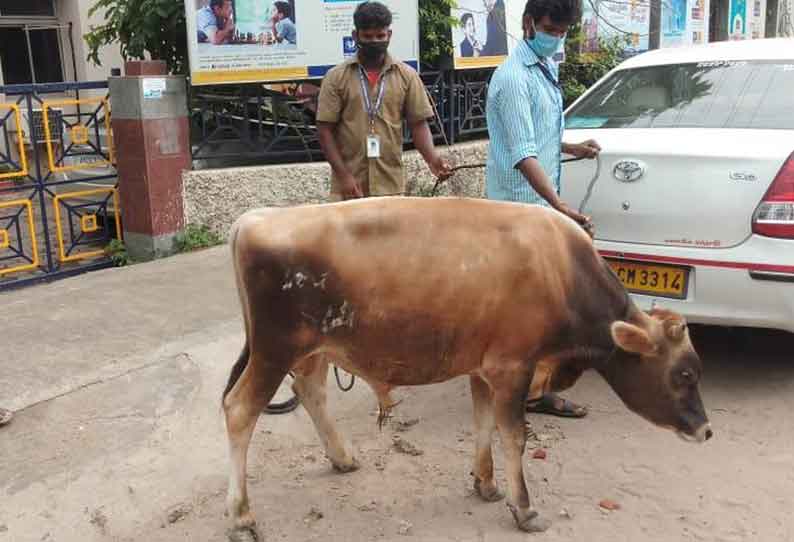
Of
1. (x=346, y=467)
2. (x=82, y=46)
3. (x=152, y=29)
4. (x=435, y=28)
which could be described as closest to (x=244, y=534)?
(x=346, y=467)

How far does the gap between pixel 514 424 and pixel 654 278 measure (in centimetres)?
147

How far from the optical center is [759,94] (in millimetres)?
4328

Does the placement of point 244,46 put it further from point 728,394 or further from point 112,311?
point 728,394

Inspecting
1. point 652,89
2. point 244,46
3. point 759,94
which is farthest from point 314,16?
point 759,94

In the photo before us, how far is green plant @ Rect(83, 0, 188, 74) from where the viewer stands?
6598 millimetres

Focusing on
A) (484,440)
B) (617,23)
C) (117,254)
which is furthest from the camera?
(617,23)

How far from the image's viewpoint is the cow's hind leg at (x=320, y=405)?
3.30m

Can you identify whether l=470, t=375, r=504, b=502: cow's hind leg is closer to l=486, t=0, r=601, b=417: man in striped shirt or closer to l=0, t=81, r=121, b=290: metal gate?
l=486, t=0, r=601, b=417: man in striped shirt

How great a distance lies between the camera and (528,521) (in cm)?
301

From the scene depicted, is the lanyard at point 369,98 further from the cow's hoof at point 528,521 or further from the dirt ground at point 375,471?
the cow's hoof at point 528,521

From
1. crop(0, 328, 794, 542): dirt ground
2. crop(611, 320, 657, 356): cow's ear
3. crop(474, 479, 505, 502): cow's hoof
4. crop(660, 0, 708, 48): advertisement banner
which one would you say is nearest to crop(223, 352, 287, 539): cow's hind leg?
crop(0, 328, 794, 542): dirt ground

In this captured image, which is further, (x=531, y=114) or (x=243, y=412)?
(x=531, y=114)

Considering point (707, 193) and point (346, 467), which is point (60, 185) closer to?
point (346, 467)

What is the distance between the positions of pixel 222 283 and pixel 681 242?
9.86 ft
